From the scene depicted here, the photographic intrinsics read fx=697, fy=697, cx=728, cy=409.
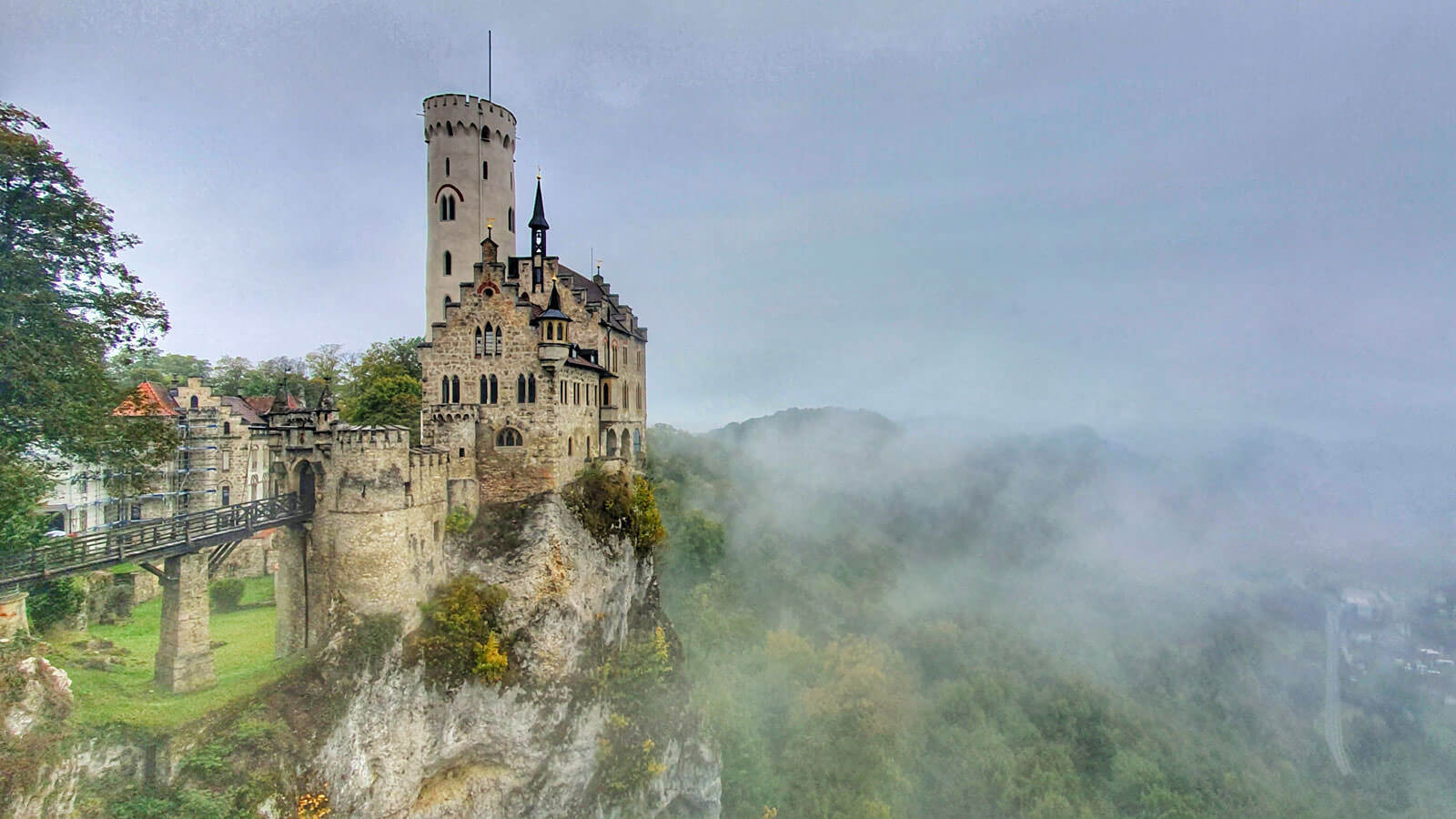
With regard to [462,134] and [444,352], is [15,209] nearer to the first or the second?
[444,352]

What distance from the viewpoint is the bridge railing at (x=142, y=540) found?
18.9 meters

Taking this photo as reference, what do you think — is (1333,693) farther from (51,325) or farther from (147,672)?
(51,325)

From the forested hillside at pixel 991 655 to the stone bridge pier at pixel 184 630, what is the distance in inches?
1007

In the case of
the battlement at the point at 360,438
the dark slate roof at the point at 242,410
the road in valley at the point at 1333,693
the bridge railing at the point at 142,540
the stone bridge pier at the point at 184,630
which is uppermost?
the dark slate roof at the point at 242,410

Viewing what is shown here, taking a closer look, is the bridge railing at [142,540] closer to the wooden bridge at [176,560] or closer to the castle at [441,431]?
the wooden bridge at [176,560]

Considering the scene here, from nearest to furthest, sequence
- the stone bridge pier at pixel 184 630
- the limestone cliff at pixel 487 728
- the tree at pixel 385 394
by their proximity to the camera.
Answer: the limestone cliff at pixel 487 728, the stone bridge pier at pixel 184 630, the tree at pixel 385 394

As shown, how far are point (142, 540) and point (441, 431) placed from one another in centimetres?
1037

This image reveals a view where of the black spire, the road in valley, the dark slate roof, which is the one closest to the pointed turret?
the black spire

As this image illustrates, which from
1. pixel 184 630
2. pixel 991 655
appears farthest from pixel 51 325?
pixel 991 655

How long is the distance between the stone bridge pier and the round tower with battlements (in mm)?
15764

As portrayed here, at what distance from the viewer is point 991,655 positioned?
260 feet

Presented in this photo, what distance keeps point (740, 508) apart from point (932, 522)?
4254cm

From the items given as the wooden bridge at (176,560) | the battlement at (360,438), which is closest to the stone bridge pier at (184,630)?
the wooden bridge at (176,560)

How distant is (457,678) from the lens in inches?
1047
